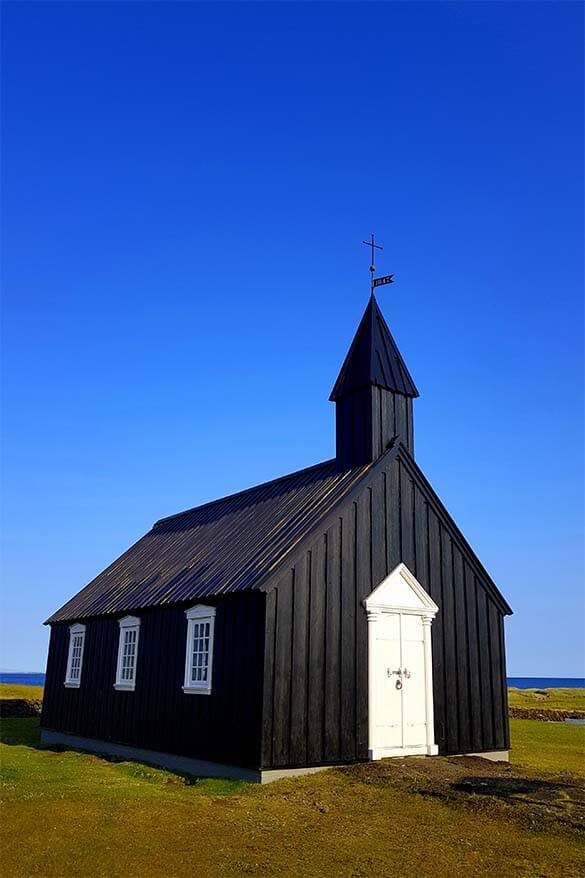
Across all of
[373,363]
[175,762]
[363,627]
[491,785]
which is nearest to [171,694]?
[175,762]

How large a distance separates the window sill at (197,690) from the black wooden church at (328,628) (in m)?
0.04

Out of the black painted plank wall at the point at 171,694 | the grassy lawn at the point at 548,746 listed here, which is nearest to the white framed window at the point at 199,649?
the black painted plank wall at the point at 171,694

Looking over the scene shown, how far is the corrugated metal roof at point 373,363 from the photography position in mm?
19188

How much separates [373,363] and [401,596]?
19.2 feet

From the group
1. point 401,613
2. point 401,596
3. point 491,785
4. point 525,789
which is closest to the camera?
point 525,789

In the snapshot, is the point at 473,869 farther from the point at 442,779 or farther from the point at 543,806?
the point at 442,779

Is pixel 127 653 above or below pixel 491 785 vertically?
above

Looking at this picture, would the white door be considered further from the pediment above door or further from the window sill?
the window sill

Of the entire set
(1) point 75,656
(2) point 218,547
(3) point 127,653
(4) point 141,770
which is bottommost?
(4) point 141,770

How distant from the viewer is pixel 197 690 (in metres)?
16.6

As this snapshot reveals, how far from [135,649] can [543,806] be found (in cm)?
1184

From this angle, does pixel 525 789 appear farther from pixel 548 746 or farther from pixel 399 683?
pixel 548 746

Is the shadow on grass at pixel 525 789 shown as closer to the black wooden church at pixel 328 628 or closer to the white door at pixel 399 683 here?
the white door at pixel 399 683


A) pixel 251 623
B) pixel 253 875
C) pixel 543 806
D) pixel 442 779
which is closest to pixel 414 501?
pixel 251 623
